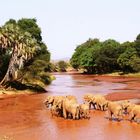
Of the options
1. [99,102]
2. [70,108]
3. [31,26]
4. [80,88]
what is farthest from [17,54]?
[31,26]

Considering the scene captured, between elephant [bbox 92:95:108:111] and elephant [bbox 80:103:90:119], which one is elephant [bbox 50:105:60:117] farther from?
elephant [bbox 92:95:108:111]

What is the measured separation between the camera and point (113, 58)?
321ft

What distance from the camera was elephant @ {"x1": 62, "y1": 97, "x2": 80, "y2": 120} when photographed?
23.2 metres

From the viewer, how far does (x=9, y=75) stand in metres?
43.0

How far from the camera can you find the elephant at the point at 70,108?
76.2ft

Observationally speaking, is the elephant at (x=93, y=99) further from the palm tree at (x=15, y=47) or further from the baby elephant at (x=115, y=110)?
the palm tree at (x=15, y=47)

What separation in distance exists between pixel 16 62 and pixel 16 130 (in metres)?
21.9

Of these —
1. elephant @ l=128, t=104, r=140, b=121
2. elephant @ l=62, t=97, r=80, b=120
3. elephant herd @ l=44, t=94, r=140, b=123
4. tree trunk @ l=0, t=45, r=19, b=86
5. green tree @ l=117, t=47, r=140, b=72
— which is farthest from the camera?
green tree @ l=117, t=47, r=140, b=72

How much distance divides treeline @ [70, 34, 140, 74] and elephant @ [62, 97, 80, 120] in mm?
63682

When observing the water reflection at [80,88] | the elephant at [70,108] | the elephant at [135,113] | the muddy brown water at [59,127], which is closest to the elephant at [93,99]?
the muddy brown water at [59,127]

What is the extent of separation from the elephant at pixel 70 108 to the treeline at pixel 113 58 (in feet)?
209

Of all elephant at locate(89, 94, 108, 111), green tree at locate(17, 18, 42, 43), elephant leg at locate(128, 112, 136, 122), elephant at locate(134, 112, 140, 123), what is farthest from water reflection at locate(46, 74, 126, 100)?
green tree at locate(17, 18, 42, 43)

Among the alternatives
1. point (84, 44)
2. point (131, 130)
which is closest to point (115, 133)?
point (131, 130)

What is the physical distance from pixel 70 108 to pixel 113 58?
247ft
